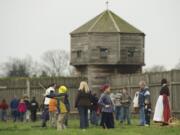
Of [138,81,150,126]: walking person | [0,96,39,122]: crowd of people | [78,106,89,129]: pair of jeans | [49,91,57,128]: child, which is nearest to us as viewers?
[78,106,89,129]: pair of jeans

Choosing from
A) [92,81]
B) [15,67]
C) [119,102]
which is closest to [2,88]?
[92,81]

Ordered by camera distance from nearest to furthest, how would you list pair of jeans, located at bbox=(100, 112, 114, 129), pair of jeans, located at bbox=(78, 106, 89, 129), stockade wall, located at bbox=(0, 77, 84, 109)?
pair of jeans, located at bbox=(78, 106, 89, 129), pair of jeans, located at bbox=(100, 112, 114, 129), stockade wall, located at bbox=(0, 77, 84, 109)

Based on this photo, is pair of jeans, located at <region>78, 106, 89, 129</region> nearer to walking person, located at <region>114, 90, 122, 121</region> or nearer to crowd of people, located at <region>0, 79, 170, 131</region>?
crowd of people, located at <region>0, 79, 170, 131</region>

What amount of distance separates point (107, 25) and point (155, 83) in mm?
18186

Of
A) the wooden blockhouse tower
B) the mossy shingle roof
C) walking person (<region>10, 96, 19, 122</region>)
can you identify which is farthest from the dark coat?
the mossy shingle roof

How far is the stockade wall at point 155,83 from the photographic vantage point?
3875 cm

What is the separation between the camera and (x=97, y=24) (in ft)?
195

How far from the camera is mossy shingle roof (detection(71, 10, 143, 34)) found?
58625mm

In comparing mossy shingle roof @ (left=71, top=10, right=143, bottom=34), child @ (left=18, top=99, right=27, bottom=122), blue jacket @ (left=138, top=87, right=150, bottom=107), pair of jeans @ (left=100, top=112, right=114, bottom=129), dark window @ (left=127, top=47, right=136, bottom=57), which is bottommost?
pair of jeans @ (left=100, top=112, right=114, bottom=129)

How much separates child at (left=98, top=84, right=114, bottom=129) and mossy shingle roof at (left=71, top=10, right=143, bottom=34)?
100 ft

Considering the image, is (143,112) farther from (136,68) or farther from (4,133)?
(136,68)

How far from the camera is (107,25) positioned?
59.4 meters

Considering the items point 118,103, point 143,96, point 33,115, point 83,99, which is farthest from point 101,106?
point 33,115

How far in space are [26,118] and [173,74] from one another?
34.0 feet
